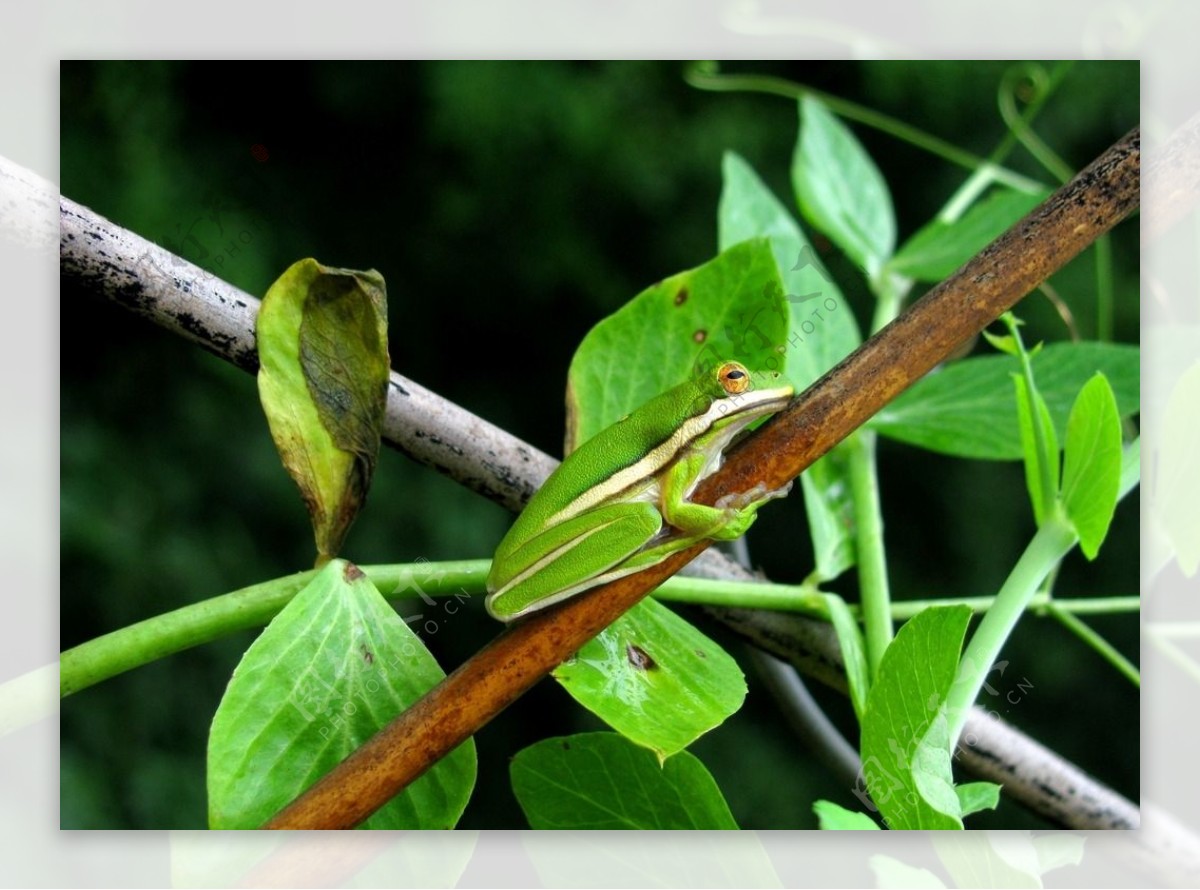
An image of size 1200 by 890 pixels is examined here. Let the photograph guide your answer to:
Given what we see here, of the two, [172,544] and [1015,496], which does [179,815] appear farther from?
[1015,496]

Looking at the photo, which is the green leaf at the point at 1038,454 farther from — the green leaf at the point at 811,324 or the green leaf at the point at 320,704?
the green leaf at the point at 320,704

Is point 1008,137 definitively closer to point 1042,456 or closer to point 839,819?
point 1042,456

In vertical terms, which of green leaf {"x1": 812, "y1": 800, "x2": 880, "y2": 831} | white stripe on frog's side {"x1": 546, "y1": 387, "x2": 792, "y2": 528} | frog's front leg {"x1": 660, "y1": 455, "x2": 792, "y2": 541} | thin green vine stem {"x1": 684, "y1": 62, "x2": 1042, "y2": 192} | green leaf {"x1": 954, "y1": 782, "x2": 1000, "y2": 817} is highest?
thin green vine stem {"x1": 684, "y1": 62, "x2": 1042, "y2": 192}

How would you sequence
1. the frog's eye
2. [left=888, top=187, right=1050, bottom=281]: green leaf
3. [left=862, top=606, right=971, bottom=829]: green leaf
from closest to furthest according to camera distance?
1. [left=862, top=606, right=971, bottom=829]: green leaf
2. the frog's eye
3. [left=888, top=187, right=1050, bottom=281]: green leaf

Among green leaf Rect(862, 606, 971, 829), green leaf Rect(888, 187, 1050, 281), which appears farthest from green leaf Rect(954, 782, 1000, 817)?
green leaf Rect(888, 187, 1050, 281)

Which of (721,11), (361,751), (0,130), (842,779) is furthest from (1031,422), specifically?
(0,130)

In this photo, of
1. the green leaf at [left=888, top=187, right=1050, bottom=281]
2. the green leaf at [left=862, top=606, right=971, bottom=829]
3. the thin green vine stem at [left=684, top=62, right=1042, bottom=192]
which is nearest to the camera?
the green leaf at [left=862, top=606, right=971, bottom=829]

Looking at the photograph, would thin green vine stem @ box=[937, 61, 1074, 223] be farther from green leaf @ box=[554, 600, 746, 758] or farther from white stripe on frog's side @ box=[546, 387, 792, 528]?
green leaf @ box=[554, 600, 746, 758]
